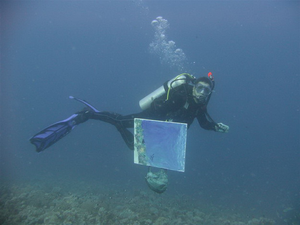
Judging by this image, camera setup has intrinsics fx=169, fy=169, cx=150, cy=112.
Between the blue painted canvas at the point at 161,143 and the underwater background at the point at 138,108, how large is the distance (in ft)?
11.3

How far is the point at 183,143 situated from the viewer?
3432mm

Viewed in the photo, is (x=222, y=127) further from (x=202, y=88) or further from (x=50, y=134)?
(x=50, y=134)

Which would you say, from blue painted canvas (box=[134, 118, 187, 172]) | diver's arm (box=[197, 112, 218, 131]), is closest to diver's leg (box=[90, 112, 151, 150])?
blue painted canvas (box=[134, 118, 187, 172])

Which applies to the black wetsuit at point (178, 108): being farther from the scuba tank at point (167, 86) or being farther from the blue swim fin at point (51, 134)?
the blue swim fin at point (51, 134)

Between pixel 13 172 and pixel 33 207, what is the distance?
12427mm

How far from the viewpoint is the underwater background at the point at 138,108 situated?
8.47 metres

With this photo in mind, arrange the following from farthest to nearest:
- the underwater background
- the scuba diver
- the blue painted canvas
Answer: the underwater background, the scuba diver, the blue painted canvas

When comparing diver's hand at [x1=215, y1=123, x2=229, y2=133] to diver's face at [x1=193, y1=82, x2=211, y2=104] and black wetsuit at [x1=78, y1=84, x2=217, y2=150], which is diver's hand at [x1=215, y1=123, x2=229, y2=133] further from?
diver's face at [x1=193, y1=82, x2=211, y2=104]

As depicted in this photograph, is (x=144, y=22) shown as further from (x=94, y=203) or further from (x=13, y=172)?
(x=94, y=203)

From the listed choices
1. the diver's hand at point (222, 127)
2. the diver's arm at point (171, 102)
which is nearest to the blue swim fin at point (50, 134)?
the diver's arm at point (171, 102)

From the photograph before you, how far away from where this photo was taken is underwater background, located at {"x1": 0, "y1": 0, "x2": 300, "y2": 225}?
27.8 feet

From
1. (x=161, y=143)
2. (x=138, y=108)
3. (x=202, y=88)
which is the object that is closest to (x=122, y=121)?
(x=161, y=143)

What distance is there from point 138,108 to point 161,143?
38790 mm

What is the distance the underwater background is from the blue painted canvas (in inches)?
136
